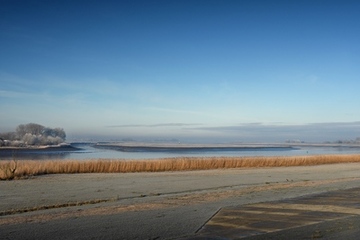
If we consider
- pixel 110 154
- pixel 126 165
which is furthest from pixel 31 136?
pixel 126 165

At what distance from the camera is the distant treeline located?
96125mm

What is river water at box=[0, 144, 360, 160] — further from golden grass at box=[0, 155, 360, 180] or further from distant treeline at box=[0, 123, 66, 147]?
distant treeline at box=[0, 123, 66, 147]

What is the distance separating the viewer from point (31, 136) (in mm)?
102625

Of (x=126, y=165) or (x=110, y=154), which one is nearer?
(x=126, y=165)

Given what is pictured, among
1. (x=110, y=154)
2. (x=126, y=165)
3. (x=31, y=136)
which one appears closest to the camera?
(x=126, y=165)

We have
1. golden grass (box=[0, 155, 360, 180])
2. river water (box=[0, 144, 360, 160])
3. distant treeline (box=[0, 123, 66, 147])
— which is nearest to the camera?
golden grass (box=[0, 155, 360, 180])

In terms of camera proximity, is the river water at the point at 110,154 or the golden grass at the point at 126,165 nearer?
the golden grass at the point at 126,165

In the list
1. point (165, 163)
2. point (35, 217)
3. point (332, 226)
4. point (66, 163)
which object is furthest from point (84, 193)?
point (165, 163)

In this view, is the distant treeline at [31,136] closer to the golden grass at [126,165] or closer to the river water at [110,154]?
the river water at [110,154]

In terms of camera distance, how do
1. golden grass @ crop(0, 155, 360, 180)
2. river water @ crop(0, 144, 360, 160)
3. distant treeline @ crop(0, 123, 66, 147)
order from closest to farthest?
golden grass @ crop(0, 155, 360, 180) < river water @ crop(0, 144, 360, 160) < distant treeline @ crop(0, 123, 66, 147)

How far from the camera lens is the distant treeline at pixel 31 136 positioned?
96.1 m

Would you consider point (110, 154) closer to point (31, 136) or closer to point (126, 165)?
point (126, 165)

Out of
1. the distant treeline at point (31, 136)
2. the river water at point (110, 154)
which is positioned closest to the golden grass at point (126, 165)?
the river water at point (110, 154)

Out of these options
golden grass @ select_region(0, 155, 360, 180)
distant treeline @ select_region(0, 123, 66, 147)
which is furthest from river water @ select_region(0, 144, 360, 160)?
distant treeline @ select_region(0, 123, 66, 147)
